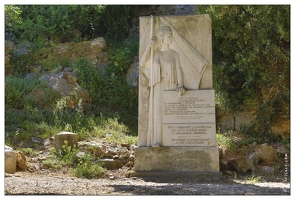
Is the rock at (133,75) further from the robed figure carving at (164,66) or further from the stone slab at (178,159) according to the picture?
the stone slab at (178,159)

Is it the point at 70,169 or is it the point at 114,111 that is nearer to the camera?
the point at 70,169

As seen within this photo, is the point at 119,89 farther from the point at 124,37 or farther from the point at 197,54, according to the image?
the point at 197,54

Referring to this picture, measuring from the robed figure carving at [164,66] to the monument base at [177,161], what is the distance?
242 millimetres

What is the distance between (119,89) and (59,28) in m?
3.69

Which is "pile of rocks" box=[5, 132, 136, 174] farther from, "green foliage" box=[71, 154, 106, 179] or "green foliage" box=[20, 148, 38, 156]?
"green foliage" box=[71, 154, 106, 179]

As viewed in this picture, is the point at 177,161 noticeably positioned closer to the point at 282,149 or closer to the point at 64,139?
the point at 64,139

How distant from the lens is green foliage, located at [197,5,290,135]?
419 inches

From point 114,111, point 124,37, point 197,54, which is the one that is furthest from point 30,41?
point 197,54

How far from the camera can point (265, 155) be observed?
34.5 feet

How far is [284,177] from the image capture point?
9.52 metres

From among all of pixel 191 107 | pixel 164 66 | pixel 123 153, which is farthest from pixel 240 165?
pixel 164 66

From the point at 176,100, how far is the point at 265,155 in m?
2.98

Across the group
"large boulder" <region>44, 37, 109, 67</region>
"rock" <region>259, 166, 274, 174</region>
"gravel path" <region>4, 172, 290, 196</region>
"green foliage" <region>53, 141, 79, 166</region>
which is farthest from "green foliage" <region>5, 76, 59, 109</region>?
"rock" <region>259, 166, 274, 174</region>

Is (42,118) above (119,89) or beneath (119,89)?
beneath
